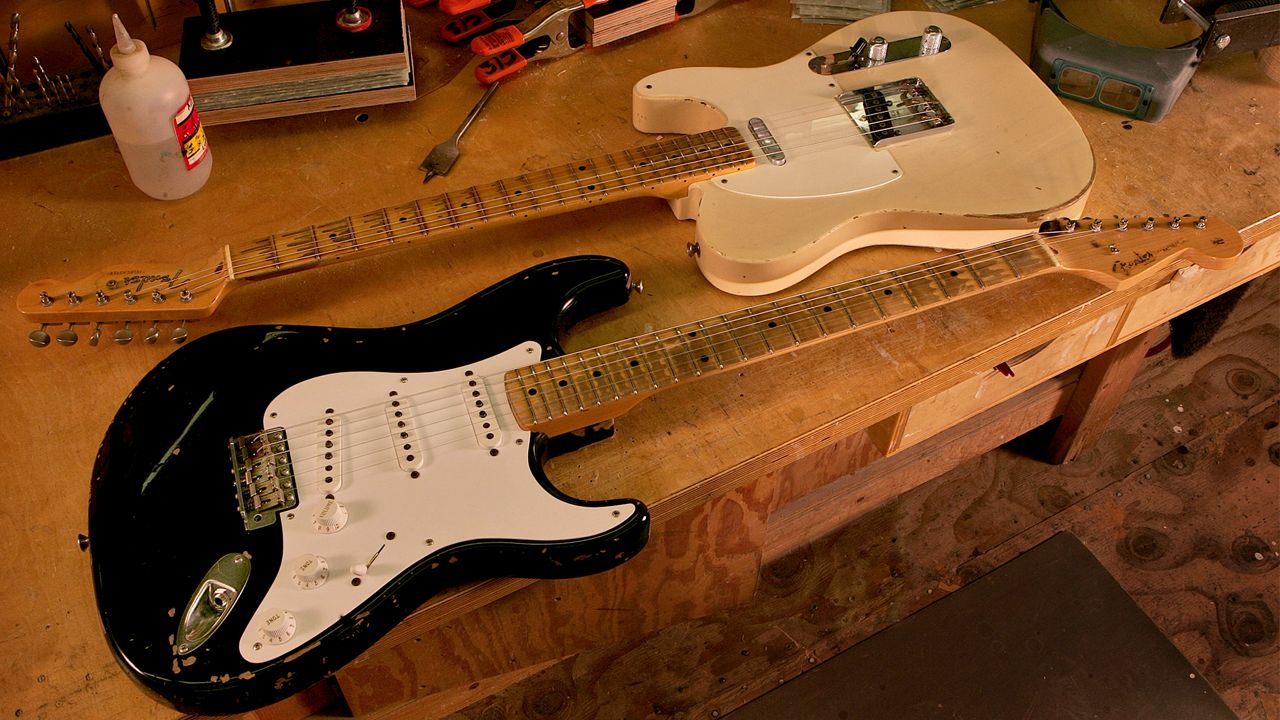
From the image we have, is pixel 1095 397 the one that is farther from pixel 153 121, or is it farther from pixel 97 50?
pixel 97 50

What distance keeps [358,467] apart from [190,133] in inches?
20.3

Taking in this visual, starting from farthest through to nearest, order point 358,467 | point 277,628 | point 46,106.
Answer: point 46,106 < point 358,467 < point 277,628

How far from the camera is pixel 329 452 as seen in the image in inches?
39.9

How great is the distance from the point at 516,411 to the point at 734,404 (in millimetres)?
249

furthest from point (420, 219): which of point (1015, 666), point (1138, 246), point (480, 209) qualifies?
point (1015, 666)

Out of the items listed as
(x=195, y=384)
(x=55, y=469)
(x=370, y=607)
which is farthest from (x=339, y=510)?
(x=55, y=469)

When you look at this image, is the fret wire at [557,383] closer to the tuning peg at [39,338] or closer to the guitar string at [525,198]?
the guitar string at [525,198]

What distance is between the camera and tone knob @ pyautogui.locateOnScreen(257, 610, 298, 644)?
896 millimetres

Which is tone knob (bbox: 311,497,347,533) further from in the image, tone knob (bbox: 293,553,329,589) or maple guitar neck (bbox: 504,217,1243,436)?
maple guitar neck (bbox: 504,217,1243,436)

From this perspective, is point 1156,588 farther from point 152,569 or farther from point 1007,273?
point 152,569

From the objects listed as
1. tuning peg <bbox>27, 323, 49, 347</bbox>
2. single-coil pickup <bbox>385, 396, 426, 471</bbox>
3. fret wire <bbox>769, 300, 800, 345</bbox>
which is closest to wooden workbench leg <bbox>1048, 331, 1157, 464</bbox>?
fret wire <bbox>769, 300, 800, 345</bbox>

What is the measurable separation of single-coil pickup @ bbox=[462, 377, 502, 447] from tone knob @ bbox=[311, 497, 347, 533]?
14 cm

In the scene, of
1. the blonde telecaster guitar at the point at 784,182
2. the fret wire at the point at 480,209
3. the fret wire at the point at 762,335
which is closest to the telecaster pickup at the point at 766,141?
the blonde telecaster guitar at the point at 784,182

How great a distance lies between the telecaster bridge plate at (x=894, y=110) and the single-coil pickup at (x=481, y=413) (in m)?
0.57
